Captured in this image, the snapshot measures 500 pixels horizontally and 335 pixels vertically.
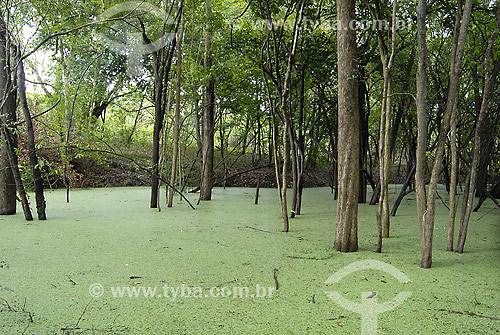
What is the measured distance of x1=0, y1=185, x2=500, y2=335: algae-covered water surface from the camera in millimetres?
1569

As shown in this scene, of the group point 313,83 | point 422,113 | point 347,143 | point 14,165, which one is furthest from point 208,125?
point 422,113

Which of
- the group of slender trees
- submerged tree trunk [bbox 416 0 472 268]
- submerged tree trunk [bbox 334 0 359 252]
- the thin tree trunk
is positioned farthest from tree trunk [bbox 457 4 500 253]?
the thin tree trunk

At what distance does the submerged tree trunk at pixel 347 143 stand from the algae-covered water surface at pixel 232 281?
21 centimetres

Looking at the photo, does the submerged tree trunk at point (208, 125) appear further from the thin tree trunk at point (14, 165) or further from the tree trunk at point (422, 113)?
the tree trunk at point (422, 113)

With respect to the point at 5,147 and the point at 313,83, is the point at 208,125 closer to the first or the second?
the point at 313,83

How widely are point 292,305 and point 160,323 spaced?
0.64m

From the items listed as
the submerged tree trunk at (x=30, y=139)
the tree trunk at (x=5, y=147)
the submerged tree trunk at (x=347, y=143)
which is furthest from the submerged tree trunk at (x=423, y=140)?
the tree trunk at (x=5, y=147)

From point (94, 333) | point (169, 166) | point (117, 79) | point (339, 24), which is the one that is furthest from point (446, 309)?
point (117, 79)

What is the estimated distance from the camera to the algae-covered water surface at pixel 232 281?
157 cm

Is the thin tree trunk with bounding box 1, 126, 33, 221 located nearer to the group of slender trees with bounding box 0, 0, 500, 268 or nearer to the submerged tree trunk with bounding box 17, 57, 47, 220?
the group of slender trees with bounding box 0, 0, 500, 268

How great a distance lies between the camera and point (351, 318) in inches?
63.6

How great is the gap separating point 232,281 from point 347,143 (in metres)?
1.39

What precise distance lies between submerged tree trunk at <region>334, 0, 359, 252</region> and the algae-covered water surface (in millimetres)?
205

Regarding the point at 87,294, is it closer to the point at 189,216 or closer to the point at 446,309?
the point at 446,309
